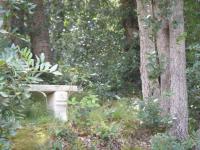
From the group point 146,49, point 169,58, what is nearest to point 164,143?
point 169,58

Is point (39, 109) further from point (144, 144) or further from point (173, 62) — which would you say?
point (173, 62)

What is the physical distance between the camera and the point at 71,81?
748 centimetres

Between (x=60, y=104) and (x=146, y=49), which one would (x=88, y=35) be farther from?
(x=60, y=104)

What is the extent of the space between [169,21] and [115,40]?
11.0 feet

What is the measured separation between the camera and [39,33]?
27.9ft

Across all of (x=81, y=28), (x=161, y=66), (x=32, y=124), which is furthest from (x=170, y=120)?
(x=81, y=28)

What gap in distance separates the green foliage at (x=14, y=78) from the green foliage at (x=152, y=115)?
3367mm

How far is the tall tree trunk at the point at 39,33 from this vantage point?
8.43 meters

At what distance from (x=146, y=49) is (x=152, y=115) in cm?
119

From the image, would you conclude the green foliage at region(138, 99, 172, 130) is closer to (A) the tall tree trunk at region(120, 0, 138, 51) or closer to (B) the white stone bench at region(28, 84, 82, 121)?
(B) the white stone bench at region(28, 84, 82, 121)

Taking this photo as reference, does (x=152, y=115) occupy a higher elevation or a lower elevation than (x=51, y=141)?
higher

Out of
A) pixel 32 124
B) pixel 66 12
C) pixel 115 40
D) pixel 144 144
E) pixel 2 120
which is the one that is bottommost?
pixel 144 144

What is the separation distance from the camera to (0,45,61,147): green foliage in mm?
2998

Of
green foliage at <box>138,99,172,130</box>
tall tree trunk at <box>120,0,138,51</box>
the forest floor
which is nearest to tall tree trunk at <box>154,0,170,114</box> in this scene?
green foliage at <box>138,99,172,130</box>
